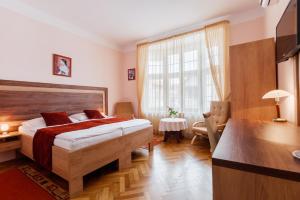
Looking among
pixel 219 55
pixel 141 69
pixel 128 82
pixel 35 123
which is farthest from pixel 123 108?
pixel 219 55

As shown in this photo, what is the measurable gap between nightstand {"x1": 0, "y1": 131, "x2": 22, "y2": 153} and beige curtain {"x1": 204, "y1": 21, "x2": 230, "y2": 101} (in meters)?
4.19

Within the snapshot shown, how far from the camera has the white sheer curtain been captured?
4.07m

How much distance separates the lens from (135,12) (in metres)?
3.45

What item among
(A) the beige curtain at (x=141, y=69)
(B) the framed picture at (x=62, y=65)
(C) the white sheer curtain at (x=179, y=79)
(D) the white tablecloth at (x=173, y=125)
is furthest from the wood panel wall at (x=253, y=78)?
(B) the framed picture at (x=62, y=65)

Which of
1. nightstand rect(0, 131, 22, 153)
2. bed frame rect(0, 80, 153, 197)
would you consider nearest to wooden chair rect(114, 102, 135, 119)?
bed frame rect(0, 80, 153, 197)

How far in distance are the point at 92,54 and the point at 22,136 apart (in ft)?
8.85

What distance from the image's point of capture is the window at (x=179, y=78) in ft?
13.4

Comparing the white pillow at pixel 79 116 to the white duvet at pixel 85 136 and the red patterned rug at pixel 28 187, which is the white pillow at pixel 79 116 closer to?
the white duvet at pixel 85 136

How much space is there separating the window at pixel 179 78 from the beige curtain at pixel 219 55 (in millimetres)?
147

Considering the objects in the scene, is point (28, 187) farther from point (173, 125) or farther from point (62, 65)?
point (173, 125)

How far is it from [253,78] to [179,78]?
2.05 metres

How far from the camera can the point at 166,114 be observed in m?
4.66

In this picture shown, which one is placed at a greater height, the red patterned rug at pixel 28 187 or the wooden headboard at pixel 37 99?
the wooden headboard at pixel 37 99

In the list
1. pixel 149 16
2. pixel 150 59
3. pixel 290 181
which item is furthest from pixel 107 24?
pixel 290 181
